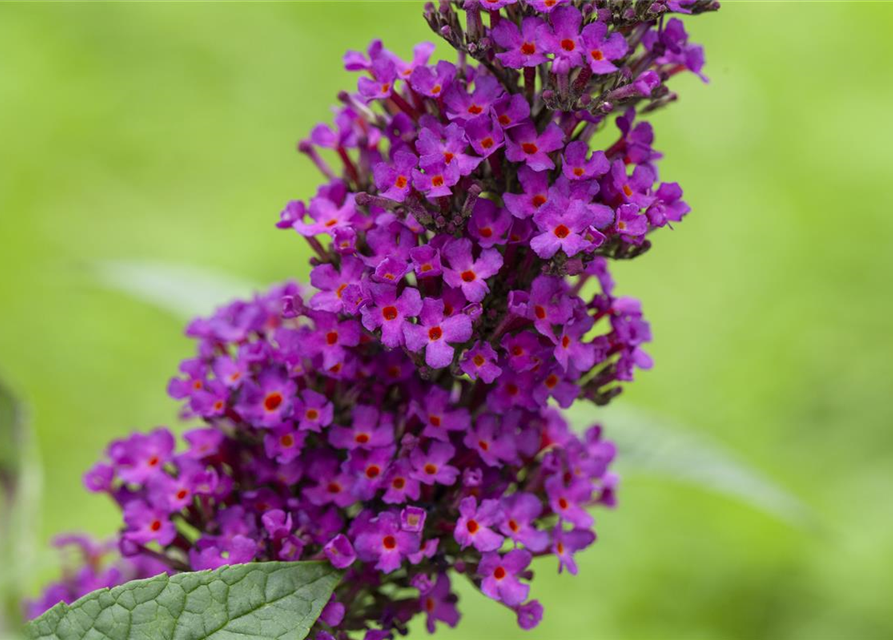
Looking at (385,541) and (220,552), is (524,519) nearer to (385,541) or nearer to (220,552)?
(385,541)

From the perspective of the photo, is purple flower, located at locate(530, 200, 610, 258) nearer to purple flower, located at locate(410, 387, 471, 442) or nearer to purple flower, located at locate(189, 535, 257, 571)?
purple flower, located at locate(410, 387, 471, 442)

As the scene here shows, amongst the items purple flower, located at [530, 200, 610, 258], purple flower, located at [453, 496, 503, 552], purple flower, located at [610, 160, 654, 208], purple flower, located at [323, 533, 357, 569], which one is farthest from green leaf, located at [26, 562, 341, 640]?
purple flower, located at [610, 160, 654, 208]

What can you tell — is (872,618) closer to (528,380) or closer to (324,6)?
A: (528,380)

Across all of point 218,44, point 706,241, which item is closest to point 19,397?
point 706,241

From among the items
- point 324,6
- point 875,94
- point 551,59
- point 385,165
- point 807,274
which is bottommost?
point 385,165

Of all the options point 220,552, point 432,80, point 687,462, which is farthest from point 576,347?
point 687,462

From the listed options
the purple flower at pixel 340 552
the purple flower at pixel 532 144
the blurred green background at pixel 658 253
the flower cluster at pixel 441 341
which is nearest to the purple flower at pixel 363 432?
the flower cluster at pixel 441 341
